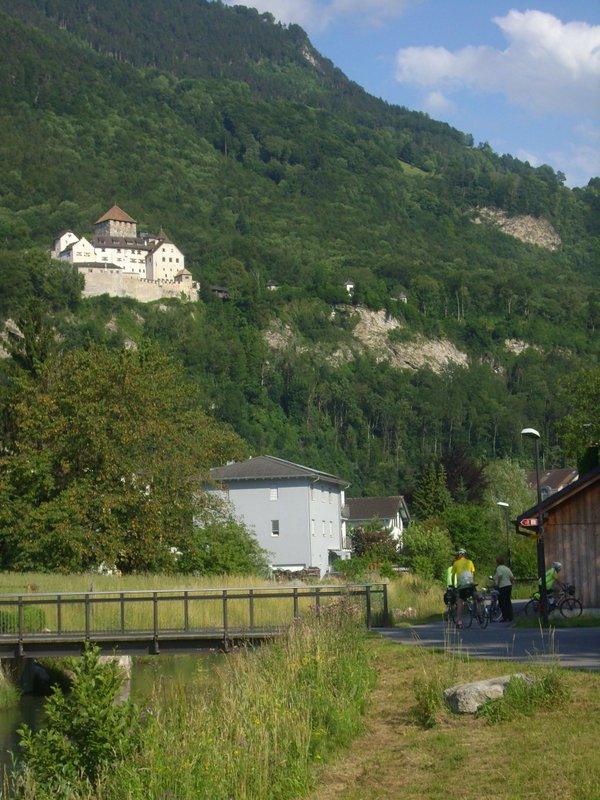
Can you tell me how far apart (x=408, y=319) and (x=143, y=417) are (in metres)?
137

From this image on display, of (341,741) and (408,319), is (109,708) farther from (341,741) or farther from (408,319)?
(408,319)

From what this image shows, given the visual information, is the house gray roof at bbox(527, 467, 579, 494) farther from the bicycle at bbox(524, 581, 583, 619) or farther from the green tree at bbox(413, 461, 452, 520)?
the bicycle at bbox(524, 581, 583, 619)

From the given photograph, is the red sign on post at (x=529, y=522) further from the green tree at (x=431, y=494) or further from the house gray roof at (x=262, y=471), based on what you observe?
the green tree at (x=431, y=494)

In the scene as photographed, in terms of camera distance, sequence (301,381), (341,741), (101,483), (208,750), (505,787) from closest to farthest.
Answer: (505,787)
(208,750)
(341,741)
(101,483)
(301,381)

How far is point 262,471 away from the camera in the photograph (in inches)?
2749

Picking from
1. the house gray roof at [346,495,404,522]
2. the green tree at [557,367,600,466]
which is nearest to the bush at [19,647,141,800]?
the green tree at [557,367,600,466]

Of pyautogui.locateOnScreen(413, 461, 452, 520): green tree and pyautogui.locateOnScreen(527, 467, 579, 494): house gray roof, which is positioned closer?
pyautogui.locateOnScreen(413, 461, 452, 520): green tree

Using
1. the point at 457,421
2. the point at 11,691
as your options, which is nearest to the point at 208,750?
the point at 11,691

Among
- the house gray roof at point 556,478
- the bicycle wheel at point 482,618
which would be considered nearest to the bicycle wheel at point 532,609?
the bicycle wheel at point 482,618

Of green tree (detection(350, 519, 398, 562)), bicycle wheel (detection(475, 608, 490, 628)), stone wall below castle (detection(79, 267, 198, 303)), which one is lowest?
bicycle wheel (detection(475, 608, 490, 628))

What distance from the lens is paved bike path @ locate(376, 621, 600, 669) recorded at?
16891 mm

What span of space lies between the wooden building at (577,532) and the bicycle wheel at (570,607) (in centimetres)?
113

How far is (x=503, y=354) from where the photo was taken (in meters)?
177

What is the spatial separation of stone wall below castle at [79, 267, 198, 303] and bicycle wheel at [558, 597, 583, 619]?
132m
